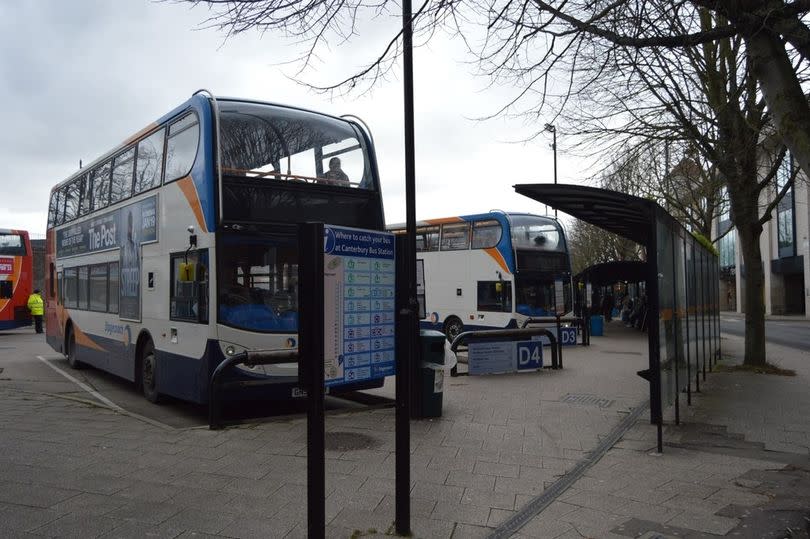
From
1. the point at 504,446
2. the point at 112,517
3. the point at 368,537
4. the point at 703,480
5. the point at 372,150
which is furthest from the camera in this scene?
the point at 372,150

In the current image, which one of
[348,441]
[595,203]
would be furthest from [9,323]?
[595,203]

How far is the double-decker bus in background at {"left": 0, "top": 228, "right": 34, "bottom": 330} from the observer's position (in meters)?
23.7

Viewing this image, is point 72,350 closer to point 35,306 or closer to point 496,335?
point 496,335

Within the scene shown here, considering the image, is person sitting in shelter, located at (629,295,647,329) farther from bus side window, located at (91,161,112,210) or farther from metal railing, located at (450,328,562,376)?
bus side window, located at (91,161,112,210)

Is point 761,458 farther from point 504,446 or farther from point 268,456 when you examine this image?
point 268,456

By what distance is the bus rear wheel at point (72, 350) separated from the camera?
13589 millimetres

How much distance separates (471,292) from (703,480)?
14.5 m

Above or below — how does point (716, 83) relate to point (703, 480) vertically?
above

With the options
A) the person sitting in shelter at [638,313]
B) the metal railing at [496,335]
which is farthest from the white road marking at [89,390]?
the person sitting in shelter at [638,313]

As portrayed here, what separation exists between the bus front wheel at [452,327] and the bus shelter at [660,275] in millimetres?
10177

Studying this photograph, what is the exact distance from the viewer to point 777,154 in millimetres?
12875

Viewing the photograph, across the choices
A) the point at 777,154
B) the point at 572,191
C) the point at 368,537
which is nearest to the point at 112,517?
the point at 368,537

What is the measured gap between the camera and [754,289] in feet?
43.2

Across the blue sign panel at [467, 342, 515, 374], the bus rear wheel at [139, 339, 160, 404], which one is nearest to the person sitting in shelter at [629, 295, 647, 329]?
the blue sign panel at [467, 342, 515, 374]
